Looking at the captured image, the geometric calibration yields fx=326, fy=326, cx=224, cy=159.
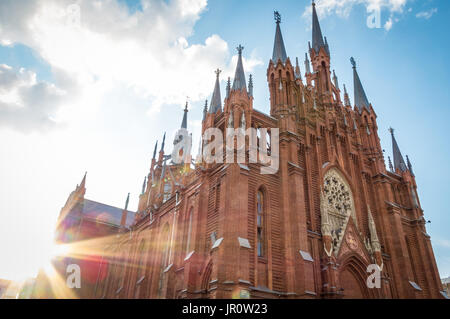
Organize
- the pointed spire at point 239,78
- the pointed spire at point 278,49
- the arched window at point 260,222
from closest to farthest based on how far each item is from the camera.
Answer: the arched window at point 260,222
the pointed spire at point 239,78
the pointed spire at point 278,49

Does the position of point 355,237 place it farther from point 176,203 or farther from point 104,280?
point 104,280

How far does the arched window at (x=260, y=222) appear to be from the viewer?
1941 centimetres

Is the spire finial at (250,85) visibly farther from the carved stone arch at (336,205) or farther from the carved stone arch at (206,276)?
the carved stone arch at (206,276)

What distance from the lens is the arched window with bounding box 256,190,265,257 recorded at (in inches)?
764

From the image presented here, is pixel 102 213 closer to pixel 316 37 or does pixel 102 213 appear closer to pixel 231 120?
pixel 231 120

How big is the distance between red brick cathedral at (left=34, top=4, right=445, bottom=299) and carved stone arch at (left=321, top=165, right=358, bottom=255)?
0.30ft

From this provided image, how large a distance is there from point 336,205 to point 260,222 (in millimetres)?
7684

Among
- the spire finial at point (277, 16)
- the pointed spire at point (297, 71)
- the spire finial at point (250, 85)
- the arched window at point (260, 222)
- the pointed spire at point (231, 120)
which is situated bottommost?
the arched window at point (260, 222)

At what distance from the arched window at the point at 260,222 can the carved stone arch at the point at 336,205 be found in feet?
14.5

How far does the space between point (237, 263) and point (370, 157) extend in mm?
18448

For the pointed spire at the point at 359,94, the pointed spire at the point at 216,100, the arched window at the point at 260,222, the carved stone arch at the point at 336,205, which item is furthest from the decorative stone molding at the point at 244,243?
the pointed spire at the point at 359,94

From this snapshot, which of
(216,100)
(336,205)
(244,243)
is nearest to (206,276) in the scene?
(244,243)
